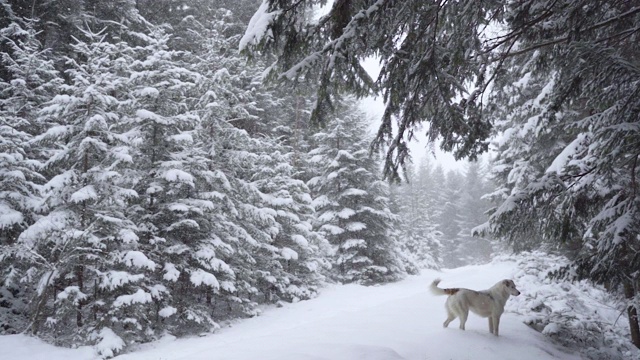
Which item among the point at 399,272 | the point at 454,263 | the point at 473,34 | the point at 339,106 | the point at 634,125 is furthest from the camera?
the point at 454,263

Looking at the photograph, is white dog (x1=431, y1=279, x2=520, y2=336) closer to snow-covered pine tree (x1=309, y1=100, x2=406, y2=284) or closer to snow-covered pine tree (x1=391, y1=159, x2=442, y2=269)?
snow-covered pine tree (x1=309, y1=100, x2=406, y2=284)

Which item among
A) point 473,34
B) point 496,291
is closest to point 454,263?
point 496,291

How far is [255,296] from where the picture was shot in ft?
47.4

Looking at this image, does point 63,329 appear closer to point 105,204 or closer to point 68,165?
point 105,204

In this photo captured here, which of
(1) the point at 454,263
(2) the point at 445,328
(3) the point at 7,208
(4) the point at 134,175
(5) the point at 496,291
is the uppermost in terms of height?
(4) the point at 134,175

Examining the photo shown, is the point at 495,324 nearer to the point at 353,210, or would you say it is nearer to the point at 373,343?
the point at 373,343

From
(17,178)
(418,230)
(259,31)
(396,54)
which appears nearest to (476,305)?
(396,54)

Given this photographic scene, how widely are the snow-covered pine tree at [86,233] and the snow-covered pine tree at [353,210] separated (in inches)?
443

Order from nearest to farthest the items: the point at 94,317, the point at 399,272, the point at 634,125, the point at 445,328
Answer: the point at 634,125 < the point at 445,328 < the point at 94,317 < the point at 399,272

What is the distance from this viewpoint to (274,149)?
661 inches

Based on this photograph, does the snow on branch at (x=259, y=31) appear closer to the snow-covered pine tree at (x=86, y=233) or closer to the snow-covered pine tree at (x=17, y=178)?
the snow-covered pine tree at (x=86, y=233)

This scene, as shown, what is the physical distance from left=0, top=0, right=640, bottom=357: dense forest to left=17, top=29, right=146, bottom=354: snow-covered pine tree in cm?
6

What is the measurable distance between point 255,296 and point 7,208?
886 cm

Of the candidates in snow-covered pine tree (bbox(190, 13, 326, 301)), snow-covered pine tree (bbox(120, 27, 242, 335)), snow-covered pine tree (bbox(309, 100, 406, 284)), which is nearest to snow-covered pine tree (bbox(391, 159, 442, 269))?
snow-covered pine tree (bbox(309, 100, 406, 284))
